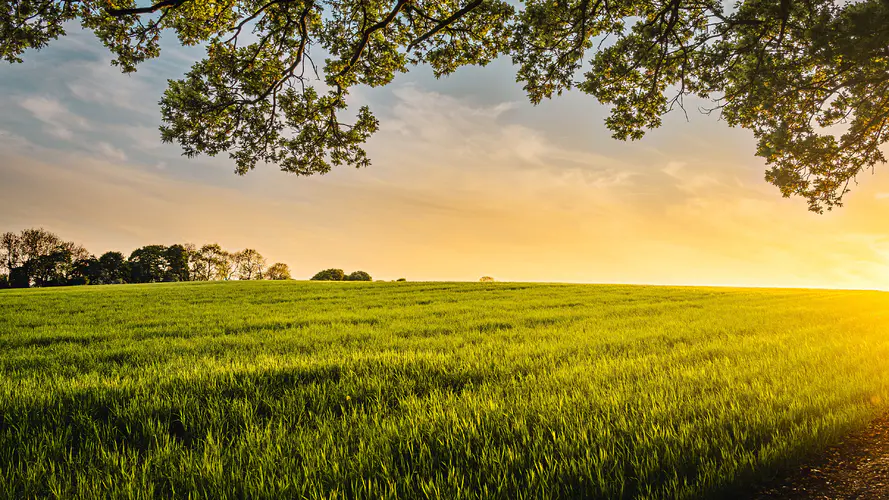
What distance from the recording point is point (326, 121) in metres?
13.1

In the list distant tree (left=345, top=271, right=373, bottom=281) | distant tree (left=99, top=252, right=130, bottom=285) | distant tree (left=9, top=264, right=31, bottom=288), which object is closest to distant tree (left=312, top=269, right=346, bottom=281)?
distant tree (left=345, top=271, right=373, bottom=281)

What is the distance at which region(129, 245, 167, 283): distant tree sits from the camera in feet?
315

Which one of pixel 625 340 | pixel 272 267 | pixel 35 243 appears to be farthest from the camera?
pixel 272 267

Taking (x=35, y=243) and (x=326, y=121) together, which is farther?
(x=35, y=243)

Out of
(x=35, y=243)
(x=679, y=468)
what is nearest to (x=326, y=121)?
(x=679, y=468)

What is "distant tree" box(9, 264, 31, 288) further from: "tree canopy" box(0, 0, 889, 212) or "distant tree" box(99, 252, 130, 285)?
"tree canopy" box(0, 0, 889, 212)

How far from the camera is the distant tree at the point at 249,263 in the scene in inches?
4289

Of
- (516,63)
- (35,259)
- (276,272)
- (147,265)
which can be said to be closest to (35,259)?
(35,259)

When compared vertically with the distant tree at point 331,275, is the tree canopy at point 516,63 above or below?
above

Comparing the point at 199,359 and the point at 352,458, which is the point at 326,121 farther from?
the point at 352,458

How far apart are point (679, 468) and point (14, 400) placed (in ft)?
24.1

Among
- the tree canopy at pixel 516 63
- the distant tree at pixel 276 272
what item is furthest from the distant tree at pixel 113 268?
the tree canopy at pixel 516 63

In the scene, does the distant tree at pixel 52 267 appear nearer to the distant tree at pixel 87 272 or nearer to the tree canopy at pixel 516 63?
the distant tree at pixel 87 272

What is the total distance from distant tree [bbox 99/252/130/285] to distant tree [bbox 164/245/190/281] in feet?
27.4
